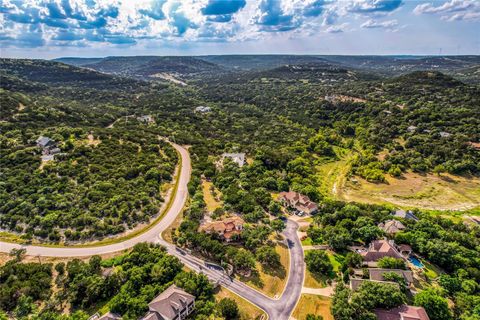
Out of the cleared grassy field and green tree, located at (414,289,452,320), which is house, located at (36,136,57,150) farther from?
green tree, located at (414,289,452,320)

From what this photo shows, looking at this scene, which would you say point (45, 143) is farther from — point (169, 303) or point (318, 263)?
point (318, 263)

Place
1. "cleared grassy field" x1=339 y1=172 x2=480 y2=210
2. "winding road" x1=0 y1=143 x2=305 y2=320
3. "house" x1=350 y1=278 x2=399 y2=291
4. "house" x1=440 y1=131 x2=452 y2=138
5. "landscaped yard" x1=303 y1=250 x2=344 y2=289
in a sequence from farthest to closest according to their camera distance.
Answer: "house" x1=440 y1=131 x2=452 y2=138 < "cleared grassy field" x1=339 y1=172 x2=480 y2=210 < "landscaped yard" x1=303 y1=250 x2=344 y2=289 < "winding road" x1=0 y1=143 x2=305 y2=320 < "house" x1=350 y1=278 x2=399 y2=291

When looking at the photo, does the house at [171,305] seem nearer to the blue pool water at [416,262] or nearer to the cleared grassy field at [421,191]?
the blue pool water at [416,262]

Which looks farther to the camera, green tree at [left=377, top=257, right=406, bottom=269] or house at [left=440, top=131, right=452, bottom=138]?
house at [left=440, top=131, right=452, bottom=138]

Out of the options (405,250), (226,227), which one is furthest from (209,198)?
(405,250)

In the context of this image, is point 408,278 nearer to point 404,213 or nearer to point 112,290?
point 404,213

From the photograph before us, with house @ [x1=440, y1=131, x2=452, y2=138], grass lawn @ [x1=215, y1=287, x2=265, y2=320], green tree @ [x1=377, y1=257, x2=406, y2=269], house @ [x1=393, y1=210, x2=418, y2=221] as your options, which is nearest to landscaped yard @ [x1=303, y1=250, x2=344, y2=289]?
green tree @ [x1=377, y1=257, x2=406, y2=269]

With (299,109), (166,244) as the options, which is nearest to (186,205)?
(166,244)
